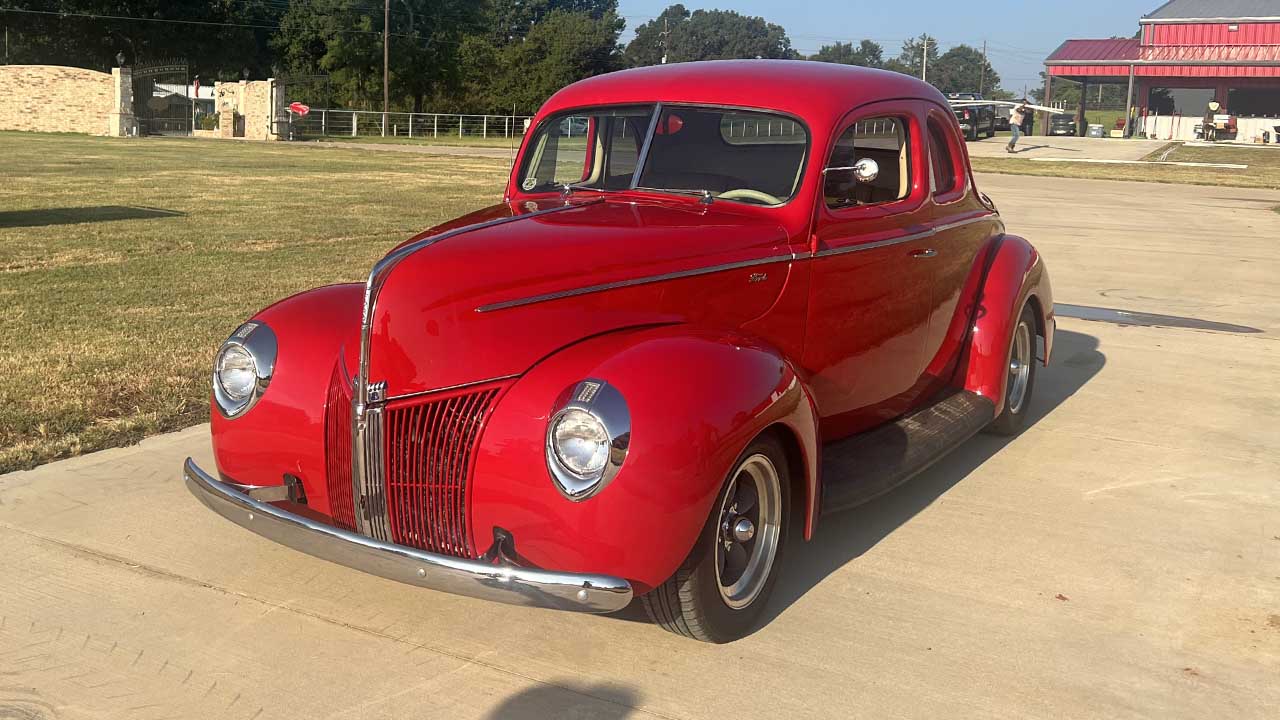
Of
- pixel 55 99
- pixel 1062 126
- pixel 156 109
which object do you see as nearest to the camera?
pixel 55 99

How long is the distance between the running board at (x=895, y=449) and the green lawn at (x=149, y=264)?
3.27 meters

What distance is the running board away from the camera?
420cm

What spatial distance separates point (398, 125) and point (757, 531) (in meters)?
52.4

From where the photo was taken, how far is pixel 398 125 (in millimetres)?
53688

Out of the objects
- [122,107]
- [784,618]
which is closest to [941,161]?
[784,618]

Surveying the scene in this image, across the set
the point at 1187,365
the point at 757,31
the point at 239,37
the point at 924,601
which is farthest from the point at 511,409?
the point at 757,31

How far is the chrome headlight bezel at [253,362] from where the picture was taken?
3.83 metres

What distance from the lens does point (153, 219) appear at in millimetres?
14430

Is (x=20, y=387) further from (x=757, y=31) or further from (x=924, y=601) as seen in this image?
(x=757, y=31)

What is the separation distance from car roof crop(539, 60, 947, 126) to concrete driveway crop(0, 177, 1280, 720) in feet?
5.50

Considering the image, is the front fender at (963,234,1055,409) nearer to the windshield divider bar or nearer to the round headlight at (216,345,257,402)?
the windshield divider bar

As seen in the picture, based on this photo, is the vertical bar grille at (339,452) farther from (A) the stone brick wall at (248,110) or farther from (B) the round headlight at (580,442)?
(A) the stone brick wall at (248,110)

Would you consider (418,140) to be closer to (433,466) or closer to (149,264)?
(149,264)

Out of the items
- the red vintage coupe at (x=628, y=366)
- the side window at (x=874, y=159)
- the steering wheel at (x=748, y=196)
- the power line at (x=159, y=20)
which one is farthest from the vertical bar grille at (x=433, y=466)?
the power line at (x=159, y=20)
